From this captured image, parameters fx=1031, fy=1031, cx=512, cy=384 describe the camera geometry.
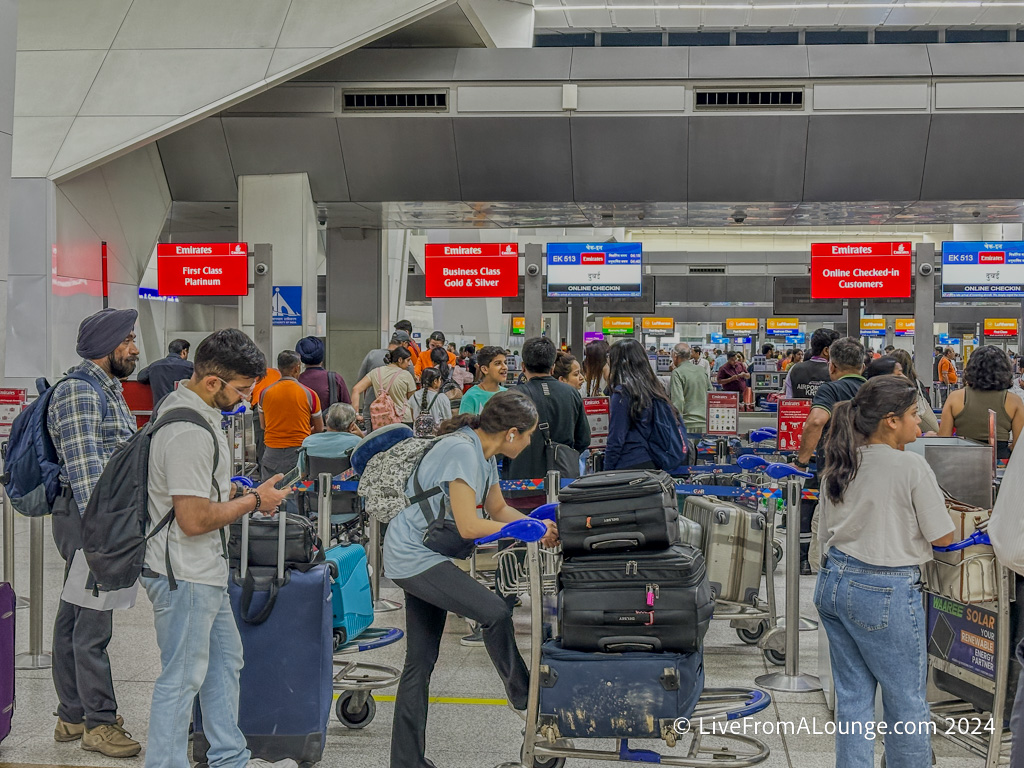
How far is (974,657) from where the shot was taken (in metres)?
4.02

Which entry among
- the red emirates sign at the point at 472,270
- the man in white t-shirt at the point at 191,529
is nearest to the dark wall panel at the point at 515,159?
the red emirates sign at the point at 472,270

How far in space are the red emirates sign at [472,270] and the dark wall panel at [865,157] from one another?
163 inches

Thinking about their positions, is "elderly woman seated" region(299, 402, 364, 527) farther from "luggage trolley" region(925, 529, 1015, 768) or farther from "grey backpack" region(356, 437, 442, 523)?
"luggage trolley" region(925, 529, 1015, 768)

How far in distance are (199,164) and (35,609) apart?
963 centimetres

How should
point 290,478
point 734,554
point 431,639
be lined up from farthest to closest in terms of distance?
1. point 734,554
2. point 431,639
3. point 290,478

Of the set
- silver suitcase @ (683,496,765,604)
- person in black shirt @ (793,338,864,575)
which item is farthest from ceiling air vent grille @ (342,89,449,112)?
silver suitcase @ (683,496,765,604)

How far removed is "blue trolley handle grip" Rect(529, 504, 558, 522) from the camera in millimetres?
3903

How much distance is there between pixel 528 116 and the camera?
13.1m

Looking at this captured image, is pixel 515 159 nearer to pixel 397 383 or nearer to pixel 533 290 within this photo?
pixel 533 290

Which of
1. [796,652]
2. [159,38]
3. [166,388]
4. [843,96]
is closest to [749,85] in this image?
[843,96]

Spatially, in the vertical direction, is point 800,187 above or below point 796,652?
above

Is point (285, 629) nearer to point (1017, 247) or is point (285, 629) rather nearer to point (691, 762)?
point (691, 762)

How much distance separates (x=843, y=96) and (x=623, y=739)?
10920 mm

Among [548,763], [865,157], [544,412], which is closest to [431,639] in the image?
[548,763]
